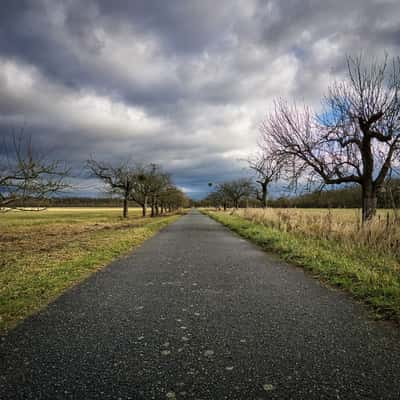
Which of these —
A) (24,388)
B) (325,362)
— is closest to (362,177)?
(325,362)

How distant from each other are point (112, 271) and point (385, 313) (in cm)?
540

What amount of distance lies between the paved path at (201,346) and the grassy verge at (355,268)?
0.38 meters

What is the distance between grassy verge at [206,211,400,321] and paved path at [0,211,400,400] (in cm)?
38

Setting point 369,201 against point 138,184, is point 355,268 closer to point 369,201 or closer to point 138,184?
point 369,201

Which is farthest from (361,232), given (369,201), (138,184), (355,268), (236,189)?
(236,189)

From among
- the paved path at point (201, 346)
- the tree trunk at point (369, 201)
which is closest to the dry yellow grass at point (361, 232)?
the tree trunk at point (369, 201)

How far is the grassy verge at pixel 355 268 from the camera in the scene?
405cm

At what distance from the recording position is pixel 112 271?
6.22m

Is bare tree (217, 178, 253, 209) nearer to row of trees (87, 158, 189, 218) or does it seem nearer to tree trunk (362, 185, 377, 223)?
row of trees (87, 158, 189, 218)

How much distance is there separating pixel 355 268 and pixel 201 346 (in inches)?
176

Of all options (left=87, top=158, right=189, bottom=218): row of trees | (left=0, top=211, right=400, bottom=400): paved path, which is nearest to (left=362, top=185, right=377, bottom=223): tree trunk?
(left=0, top=211, right=400, bottom=400): paved path

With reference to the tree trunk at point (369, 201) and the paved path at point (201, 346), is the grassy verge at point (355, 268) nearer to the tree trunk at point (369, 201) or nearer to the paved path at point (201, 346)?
the paved path at point (201, 346)

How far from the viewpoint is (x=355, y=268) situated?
565 centimetres

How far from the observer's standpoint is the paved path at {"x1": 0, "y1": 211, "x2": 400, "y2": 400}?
2092 millimetres
